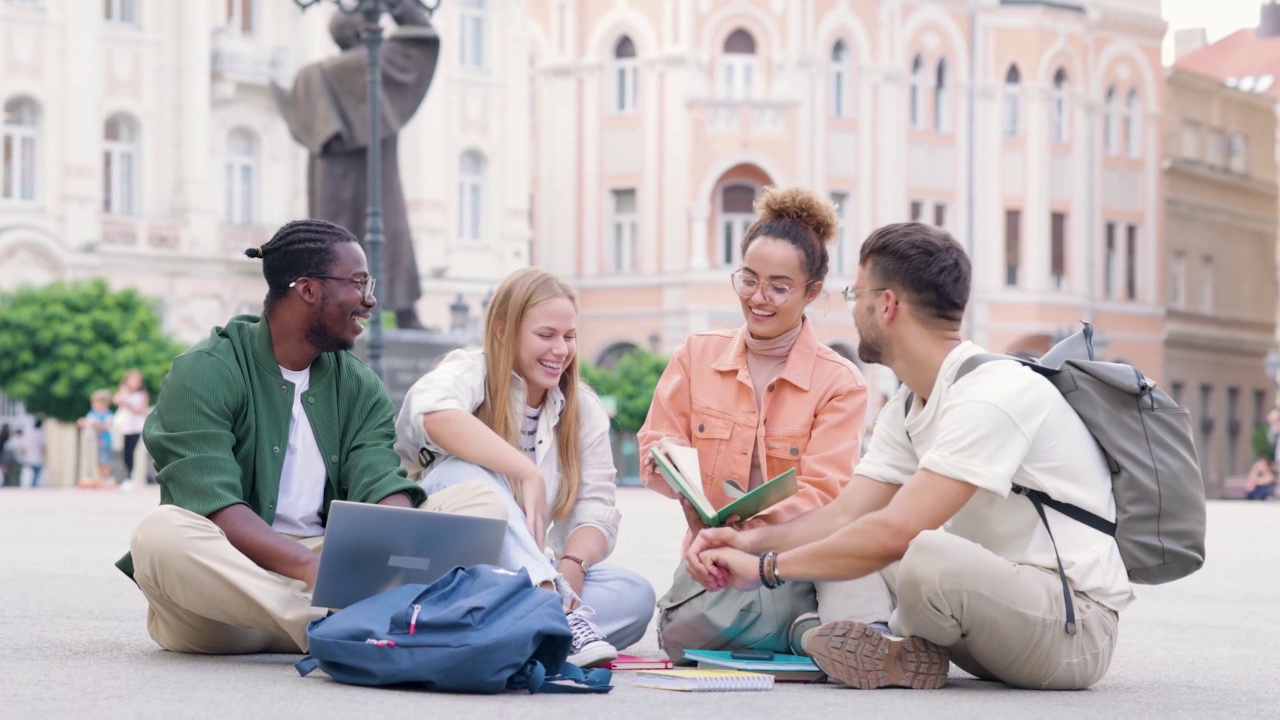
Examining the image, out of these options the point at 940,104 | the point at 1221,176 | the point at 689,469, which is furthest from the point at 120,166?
the point at 689,469

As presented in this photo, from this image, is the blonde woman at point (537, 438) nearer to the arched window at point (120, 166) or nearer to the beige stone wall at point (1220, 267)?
the arched window at point (120, 166)

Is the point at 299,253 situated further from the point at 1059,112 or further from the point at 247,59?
the point at 1059,112

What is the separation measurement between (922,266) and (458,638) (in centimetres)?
171

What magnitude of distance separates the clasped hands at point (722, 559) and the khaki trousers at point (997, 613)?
46 cm

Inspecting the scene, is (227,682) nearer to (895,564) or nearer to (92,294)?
(895,564)

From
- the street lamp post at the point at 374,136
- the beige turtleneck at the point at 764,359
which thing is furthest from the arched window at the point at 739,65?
the beige turtleneck at the point at 764,359

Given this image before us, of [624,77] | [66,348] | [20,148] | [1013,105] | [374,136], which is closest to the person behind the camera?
[374,136]

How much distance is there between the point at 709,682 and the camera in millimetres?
6480

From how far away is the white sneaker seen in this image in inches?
263

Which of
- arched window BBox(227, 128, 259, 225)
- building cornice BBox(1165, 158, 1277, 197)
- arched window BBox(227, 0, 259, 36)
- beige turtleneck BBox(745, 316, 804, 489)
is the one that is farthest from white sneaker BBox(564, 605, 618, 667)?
building cornice BBox(1165, 158, 1277, 197)

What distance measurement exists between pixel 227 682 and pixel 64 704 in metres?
0.61

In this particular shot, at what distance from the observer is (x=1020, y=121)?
5416 centimetres

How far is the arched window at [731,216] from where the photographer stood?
4959 centimetres

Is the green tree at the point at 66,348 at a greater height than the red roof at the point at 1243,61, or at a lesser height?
lesser
